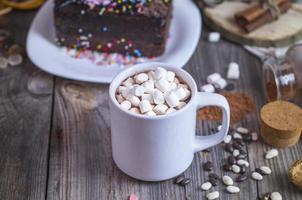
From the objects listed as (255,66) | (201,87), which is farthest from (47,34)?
(255,66)

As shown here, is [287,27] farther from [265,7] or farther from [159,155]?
[159,155]

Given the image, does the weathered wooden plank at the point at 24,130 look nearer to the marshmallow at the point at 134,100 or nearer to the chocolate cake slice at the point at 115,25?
the chocolate cake slice at the point at 115,25

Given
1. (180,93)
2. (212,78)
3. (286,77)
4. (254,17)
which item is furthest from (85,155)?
(254,17)

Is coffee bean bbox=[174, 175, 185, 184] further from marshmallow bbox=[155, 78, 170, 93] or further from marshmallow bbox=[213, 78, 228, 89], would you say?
marshmallow bbox=[213, 78, 228, 89]

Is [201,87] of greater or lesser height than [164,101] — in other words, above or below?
below

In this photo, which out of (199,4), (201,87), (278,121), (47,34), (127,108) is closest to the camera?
(127,108)
